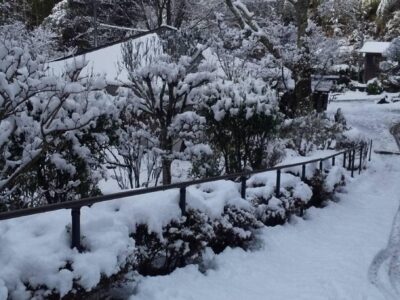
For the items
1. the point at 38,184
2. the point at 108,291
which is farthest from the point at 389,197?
the point at 108,291

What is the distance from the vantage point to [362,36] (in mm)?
50969

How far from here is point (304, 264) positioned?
6.94 meters

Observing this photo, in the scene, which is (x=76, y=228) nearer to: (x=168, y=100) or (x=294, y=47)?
(x=168, y=100)

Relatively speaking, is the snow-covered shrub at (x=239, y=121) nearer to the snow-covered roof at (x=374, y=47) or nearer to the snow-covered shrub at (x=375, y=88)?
the snow-covered shrub at (x=375, y=88)

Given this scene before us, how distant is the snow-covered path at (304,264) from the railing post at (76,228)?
0.94 m

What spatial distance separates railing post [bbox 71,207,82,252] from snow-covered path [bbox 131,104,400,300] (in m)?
0.94

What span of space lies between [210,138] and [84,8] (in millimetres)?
30717

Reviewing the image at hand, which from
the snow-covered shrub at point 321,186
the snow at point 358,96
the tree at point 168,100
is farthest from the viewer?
the snow at point 358,96

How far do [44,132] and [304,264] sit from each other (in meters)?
4.04

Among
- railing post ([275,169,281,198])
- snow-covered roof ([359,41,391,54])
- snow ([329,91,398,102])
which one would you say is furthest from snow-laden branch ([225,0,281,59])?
A: snow-covered roof ([359,41,391,54])

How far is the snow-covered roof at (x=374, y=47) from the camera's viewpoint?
1818 inches

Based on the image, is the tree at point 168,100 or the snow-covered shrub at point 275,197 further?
the tree at point 168,100

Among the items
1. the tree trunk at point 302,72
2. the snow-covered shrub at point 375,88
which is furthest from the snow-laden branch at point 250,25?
the snow-covered shrub at point 375,88

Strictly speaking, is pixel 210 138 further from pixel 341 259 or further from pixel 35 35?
pixel 35 35
